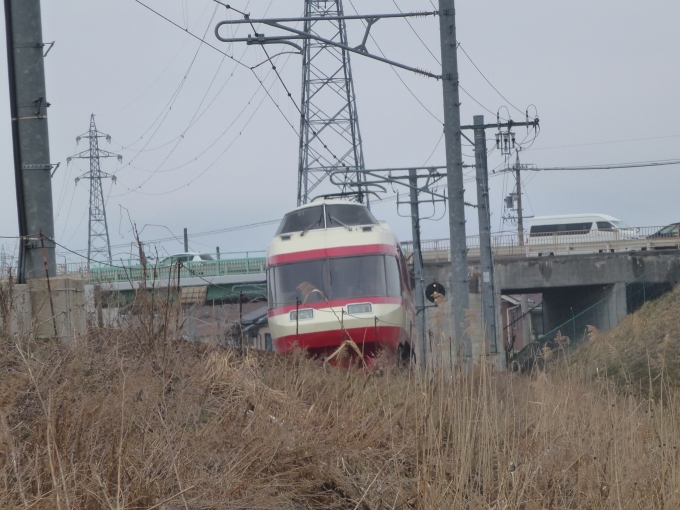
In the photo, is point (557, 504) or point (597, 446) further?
point (597, 446)

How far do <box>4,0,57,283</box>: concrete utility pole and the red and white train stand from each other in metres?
7.26

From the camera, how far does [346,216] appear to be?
55.2 feet

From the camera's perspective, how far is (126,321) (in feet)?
26.4

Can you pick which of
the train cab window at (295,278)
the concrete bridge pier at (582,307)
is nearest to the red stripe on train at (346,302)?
the train cab window at (295,278)

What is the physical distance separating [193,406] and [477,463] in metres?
1.96

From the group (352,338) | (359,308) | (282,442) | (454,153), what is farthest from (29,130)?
(359,308)

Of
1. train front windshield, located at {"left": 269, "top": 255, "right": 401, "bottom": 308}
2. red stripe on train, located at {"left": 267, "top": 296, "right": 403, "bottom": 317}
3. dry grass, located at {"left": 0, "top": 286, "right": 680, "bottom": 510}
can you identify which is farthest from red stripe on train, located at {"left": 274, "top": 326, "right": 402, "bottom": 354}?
dry grass, located at {"left": 0, "top": 286, "right": 680, "bottom": 510}

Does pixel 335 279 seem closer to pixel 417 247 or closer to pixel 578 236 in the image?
pixel 417 247

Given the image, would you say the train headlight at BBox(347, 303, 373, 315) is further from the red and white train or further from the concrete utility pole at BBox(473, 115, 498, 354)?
the concrete utility pole at BBox(473, 115, 498, 354)

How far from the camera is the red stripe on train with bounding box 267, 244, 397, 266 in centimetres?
1616

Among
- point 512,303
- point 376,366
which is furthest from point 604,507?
point 512,303

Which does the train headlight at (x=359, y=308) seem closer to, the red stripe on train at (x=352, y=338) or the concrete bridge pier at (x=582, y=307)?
the red stripe on train at (x=352, y=338)

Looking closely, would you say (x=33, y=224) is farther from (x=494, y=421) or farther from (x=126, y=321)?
(x=494, y=421)

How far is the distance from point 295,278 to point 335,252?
88 centimetres
